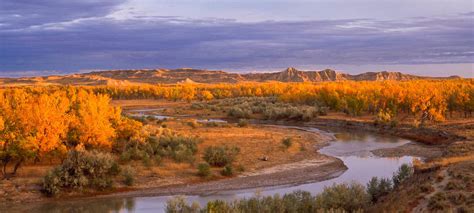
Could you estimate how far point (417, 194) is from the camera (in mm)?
15195

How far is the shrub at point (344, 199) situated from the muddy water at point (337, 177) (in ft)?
9.58

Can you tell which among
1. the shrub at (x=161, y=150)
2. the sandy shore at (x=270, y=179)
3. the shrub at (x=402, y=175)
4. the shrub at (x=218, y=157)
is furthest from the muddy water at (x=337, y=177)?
the shrub at (x=161, y=150)

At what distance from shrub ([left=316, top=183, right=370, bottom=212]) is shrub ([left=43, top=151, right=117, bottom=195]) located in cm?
1030

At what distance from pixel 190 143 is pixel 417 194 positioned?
53.1 feet

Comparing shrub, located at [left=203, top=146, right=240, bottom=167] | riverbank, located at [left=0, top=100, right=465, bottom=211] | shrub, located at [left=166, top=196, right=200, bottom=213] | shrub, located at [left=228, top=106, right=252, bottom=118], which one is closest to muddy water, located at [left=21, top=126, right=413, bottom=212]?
riverbank, located at [left=0, top=100, right=465, bottom=211]

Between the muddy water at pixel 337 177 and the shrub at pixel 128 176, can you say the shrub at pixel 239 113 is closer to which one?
the muddy water at pixel 337 177

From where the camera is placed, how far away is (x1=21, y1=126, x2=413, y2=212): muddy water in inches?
763

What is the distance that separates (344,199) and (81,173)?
1123cm

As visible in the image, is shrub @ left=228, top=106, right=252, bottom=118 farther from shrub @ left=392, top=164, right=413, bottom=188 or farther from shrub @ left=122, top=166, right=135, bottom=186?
shrub @ left=392, top=164, right=413, bottom=188

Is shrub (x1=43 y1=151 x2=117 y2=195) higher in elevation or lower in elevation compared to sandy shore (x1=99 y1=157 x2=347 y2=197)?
higher

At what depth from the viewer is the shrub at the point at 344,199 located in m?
14.8

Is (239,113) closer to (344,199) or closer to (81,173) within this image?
(81,173)

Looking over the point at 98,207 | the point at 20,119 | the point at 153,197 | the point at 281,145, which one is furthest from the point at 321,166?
the point at 20,119

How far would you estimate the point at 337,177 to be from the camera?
82.0 ft
